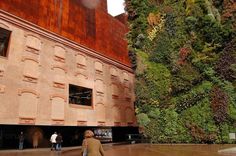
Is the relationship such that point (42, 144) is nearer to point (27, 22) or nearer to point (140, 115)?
point (140, 115)

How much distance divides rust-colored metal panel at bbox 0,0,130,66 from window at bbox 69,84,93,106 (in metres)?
5.45

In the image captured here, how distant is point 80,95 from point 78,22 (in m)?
8.75

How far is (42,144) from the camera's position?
88.3ft

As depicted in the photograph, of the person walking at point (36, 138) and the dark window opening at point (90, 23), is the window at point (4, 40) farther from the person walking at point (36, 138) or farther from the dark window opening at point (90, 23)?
the dark window opening at point (90, 23)

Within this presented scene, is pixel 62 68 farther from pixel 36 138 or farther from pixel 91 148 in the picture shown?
pixel 91 148

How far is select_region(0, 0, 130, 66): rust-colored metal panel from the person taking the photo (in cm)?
2478

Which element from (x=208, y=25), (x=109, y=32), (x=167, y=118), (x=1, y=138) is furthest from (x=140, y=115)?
(x=109, y=32)

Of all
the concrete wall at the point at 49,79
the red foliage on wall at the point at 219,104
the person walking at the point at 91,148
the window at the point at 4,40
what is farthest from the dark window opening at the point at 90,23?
the person walking at the point at 91,148

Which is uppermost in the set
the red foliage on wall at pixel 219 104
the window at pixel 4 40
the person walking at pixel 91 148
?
the window at pixel 4 40

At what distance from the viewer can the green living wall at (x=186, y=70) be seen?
21547 millimetres

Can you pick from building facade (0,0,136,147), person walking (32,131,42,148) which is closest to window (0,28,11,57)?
building facade (0,0,136,147)

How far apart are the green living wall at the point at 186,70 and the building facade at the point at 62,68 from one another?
6785 mm

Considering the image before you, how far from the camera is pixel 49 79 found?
2538cm

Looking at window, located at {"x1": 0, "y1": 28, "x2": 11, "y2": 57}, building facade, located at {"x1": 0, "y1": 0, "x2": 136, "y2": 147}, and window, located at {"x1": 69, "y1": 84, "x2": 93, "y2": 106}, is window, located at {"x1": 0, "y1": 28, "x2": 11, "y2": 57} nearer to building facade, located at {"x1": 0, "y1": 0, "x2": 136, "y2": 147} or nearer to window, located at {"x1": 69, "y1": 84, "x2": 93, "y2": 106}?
building facade, located at {"x1": 0, "y1": 0, "x2": 136, "y2": 147}
